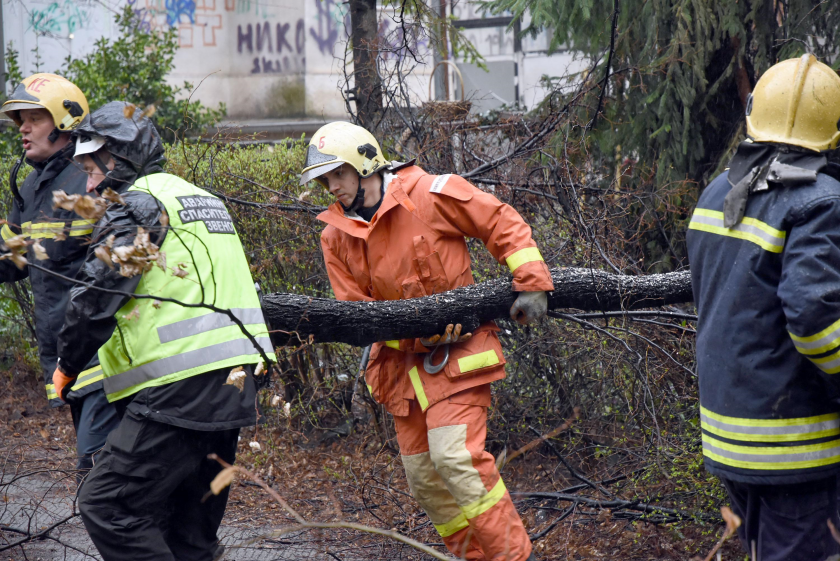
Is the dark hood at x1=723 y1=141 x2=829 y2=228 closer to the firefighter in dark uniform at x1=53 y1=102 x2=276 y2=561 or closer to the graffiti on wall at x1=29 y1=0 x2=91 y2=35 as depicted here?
the firefighter in dark uniform at x1=53 y1=102 x2=276 y2=561

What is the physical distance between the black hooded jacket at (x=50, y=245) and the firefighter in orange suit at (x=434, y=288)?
A: 1.18 m

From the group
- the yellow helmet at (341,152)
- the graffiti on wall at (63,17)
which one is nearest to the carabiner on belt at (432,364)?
the yellow helmet at (341,152)

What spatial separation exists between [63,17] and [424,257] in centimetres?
1115

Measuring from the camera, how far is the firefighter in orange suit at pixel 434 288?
10.5ft

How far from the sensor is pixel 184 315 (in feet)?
9.20

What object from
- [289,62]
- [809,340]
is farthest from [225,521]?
[289,62]

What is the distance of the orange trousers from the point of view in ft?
10.3

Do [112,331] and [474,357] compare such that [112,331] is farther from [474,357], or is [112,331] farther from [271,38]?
[271,38]

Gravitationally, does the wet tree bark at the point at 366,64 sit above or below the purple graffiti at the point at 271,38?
below

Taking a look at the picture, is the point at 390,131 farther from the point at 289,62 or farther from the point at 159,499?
the point at 289,62

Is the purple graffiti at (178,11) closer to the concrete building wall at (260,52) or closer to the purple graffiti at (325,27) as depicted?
the concrete building wall at (260,52)

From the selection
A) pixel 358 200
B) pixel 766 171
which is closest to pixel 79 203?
pixel 358 200

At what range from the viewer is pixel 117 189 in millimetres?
3295

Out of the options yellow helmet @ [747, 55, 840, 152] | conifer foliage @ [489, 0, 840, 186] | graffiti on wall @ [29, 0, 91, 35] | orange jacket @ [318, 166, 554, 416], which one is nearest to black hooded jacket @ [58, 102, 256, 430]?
orange jacket @ [318, 166, 554, 416]
